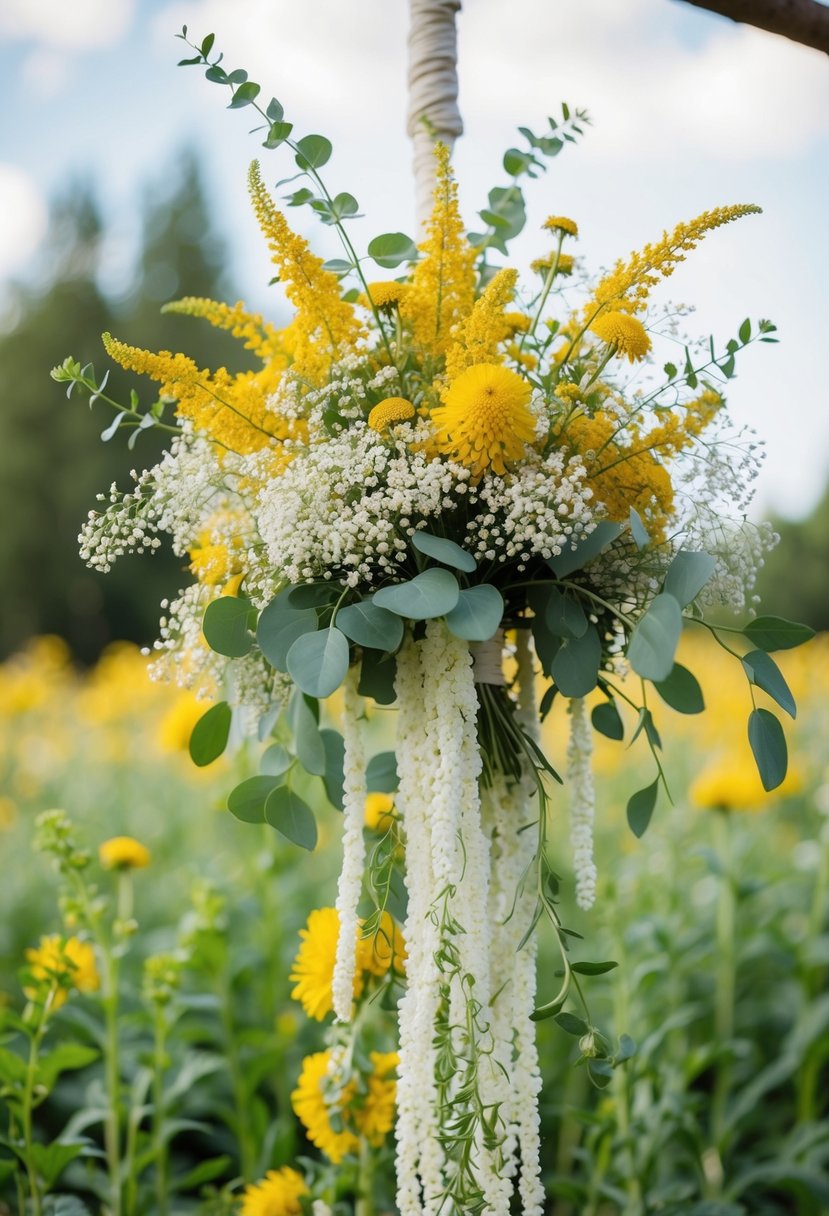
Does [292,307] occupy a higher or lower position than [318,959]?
higher

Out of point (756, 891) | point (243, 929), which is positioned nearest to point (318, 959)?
point (756, 891)

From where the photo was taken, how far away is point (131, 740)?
329 cm

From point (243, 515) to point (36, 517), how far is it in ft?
36.2

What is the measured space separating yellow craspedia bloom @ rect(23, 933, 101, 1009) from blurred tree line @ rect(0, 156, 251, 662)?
9174 millimetres

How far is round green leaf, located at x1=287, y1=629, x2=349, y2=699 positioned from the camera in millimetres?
834

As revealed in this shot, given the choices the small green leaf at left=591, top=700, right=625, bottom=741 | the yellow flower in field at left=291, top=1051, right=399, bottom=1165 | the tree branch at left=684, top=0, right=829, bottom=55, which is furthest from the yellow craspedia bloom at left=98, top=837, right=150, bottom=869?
the tree branch at left=684, top=0, right=829, bottom=55

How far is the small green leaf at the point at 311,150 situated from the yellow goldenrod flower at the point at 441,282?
112mm

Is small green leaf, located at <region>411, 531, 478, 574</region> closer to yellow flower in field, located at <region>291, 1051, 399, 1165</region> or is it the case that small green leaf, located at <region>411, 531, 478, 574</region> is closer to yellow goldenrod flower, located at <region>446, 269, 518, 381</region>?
yellow goldenrod flower, located at <region>446, 269, 518, 381</region>

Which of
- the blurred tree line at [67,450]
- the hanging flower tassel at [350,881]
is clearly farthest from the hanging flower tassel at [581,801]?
the blurred tree line at [67,450]

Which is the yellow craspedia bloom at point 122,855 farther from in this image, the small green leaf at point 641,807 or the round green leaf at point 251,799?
the small green leaf at point 641,807

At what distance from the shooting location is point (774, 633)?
3.19ft

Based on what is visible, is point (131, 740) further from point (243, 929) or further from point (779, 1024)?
point (779, 1024)

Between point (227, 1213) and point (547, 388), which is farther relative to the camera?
point (227, 1213)

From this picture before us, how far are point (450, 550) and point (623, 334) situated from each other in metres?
0.26
